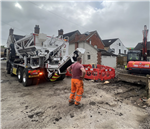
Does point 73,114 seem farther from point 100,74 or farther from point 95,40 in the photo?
point 95,40

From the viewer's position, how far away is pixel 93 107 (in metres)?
3.64

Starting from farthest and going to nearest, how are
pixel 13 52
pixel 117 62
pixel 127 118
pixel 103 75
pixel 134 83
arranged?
pixel 117 62 < pixel 13 52 < pixel 103 75 < pixel 134 83 < pixel 127 118

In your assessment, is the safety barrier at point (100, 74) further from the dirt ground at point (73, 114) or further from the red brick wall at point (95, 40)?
the red brick wall at point (95, 40)

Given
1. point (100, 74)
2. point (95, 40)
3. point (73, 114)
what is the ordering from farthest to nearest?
point (95, 40), point (100, 74), point (73, 114)

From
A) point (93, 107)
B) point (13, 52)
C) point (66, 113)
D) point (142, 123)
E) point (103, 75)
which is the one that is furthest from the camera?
point (13, 52)

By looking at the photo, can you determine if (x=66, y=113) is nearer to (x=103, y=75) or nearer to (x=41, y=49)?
(x=41, y=49)

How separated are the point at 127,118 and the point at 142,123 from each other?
1.18ft

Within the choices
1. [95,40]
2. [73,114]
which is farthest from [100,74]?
[95,40]

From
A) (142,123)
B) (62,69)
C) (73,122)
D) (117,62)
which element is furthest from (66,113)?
(117,62)

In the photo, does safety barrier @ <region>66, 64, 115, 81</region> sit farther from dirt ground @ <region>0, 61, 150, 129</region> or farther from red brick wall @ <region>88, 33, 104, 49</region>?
red brick wall @ <region>88, 33, 104, 49</region>

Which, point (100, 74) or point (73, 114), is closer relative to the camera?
point (73, 114)

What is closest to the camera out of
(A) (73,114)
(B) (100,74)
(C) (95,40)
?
(A) (73,114)

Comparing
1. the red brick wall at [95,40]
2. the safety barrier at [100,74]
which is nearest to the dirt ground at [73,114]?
the safety barrier at [100,74]

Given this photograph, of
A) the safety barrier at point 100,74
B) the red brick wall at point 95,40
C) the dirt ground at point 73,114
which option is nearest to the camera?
the dirt ground at point 73,114
